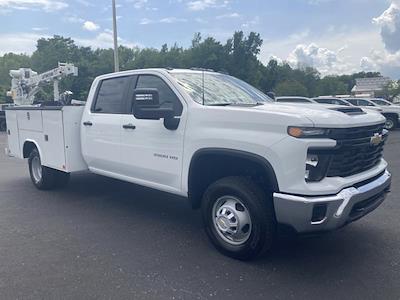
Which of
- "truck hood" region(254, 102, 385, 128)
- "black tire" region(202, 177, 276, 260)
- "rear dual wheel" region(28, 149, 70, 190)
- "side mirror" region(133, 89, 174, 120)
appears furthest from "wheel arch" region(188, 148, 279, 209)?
"rear dual wheel" region(28, 149, 70, 190)

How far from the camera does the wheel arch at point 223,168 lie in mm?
Answer: 3803

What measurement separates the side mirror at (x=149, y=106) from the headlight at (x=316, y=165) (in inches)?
67.1

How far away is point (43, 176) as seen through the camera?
7.15m

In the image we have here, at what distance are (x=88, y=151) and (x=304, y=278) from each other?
3.74 m

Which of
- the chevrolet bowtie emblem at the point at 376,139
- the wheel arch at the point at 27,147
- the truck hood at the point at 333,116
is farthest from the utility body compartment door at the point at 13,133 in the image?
the chevrolet bowtie emblem at the point at 376,139

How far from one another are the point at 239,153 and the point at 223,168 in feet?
1.85

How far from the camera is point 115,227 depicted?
521 centimetres

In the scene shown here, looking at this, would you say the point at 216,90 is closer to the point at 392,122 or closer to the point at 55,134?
the point at 55,134

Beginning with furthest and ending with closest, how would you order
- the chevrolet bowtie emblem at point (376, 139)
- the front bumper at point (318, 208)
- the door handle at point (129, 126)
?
the door handle at point (129, 126), the chevrolet bowtie emblem at point (376, 139), the front bumper at point (318, 208)

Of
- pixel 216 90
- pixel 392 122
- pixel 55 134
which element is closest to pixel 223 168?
pixel 216 90

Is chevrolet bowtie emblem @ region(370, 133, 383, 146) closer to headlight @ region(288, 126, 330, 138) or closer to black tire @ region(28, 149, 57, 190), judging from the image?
headlight @ region(288, 126, 330, 138)

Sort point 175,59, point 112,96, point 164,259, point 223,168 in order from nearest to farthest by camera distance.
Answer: point 164,259 → point 223,168 → point 112,96 → point 175,59

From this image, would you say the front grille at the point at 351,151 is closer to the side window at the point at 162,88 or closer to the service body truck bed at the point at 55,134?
the side window at the point at 162,88

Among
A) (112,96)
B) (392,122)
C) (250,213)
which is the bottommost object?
(392,122)
